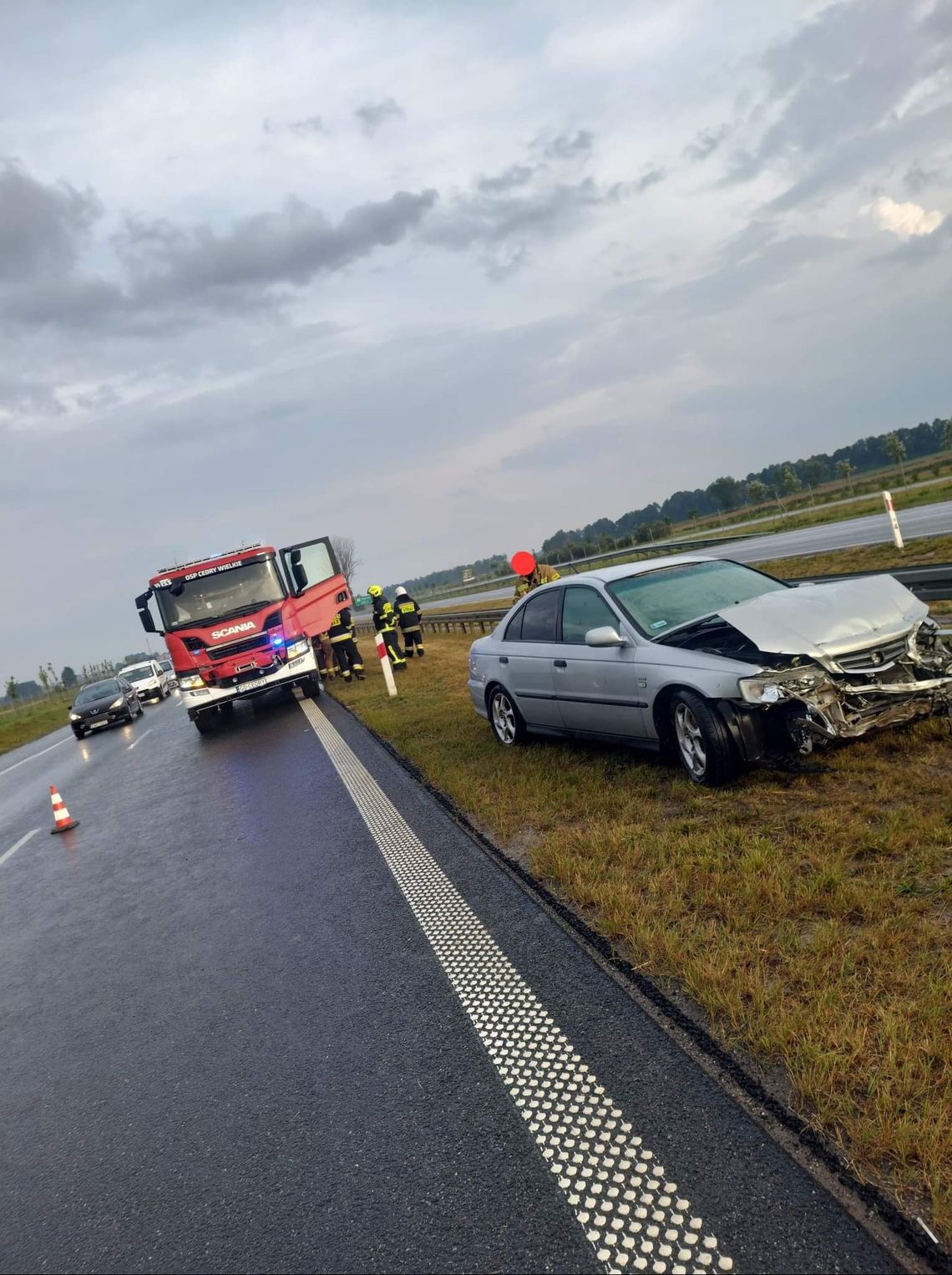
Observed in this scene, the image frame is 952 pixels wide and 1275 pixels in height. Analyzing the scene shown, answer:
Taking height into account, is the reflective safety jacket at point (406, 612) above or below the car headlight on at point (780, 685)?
above

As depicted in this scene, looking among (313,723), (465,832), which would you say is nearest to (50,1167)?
(465,832)

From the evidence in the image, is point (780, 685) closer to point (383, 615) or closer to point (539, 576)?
point (539, 576)

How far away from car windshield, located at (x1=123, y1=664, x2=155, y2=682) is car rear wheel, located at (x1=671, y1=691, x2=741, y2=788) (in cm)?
3240

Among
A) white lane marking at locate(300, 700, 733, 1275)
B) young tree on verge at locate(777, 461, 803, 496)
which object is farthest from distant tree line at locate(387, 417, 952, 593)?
white lane marking at locate(300, 700, 733, 1275)

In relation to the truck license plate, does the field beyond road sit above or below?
below

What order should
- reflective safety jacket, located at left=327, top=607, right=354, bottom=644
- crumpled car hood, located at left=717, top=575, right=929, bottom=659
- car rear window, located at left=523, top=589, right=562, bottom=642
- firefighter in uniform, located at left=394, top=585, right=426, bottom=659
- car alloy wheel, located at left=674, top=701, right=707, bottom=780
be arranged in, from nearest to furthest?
crumpled car hood, located at left=717, top=575, right=929, bottom=659 < car alloy wheel, located at left=674, top=701, right=707, bottom=780 < car rear window, located at left=523, top=589, right=562, bottom=642 < firefighter in uniform, located at left=394, top=585, right=426, bottom=659 < reflective safety jacket, located at left=327, top=607, right=354, bottom=644

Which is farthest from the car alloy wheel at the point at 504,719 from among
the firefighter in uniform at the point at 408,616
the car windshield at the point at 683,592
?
the firefighter in uniform at the point at 408,616

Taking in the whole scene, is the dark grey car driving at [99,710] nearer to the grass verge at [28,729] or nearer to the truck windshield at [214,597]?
the grass verge at [28,729]

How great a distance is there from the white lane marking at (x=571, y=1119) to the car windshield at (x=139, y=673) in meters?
33.0

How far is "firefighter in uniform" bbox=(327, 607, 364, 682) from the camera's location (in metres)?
20.2

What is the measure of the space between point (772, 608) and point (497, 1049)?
12.2ft

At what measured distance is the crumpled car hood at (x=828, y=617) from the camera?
577 centimetres

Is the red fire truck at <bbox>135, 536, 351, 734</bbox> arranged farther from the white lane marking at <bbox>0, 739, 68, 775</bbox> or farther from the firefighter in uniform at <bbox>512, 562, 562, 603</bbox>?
the white lane marking at <bbox>0, 739, 68, 775</bbox>

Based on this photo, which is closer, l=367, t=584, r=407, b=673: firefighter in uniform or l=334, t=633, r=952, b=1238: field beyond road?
l=334, t=633, r=952, b=1238: field beyond road
